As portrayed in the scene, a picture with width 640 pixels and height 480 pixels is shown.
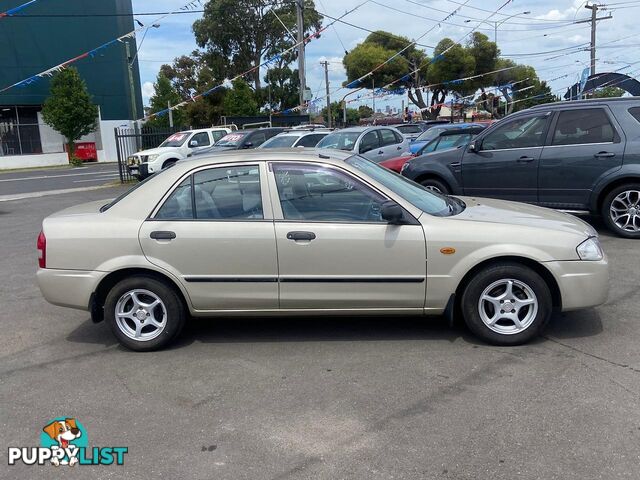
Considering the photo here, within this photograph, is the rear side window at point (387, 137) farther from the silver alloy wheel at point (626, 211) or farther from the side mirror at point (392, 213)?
the side mirror at point (392, 213)

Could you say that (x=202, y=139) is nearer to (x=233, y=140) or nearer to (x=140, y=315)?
(x=233, y=140)

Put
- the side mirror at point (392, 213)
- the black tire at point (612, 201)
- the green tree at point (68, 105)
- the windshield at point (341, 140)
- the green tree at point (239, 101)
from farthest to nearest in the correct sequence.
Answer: the green tree at point (239, 101), the green tree at point (68, 105), the windshield at point (341, 140), the black tire at point (612, 201), the side mirror at point (392, 213)

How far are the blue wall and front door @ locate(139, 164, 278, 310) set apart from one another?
113 ft

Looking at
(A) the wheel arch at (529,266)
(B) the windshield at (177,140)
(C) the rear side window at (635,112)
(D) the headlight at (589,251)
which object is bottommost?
(A) the wheel arch at (529,266)

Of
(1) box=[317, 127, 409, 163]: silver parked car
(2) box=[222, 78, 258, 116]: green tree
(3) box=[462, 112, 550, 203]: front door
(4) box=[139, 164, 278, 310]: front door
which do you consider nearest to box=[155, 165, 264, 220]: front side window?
(4) box=[139, 164, 278, 310]: front door

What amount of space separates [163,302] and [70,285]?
76 centimetres

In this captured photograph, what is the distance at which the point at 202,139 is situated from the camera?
21953 millimetres

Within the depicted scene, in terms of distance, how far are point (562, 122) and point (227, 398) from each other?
21.1 ft

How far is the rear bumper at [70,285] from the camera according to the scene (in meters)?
4.61

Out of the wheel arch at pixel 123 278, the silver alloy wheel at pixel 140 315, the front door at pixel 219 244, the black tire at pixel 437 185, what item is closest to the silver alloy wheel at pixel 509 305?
the front door at pixel 219 244

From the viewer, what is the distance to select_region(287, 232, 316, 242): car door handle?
4473mm

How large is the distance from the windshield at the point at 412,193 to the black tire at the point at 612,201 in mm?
3550

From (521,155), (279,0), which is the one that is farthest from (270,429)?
(279,0)

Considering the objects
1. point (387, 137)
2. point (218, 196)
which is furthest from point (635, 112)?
point (387, 137)
